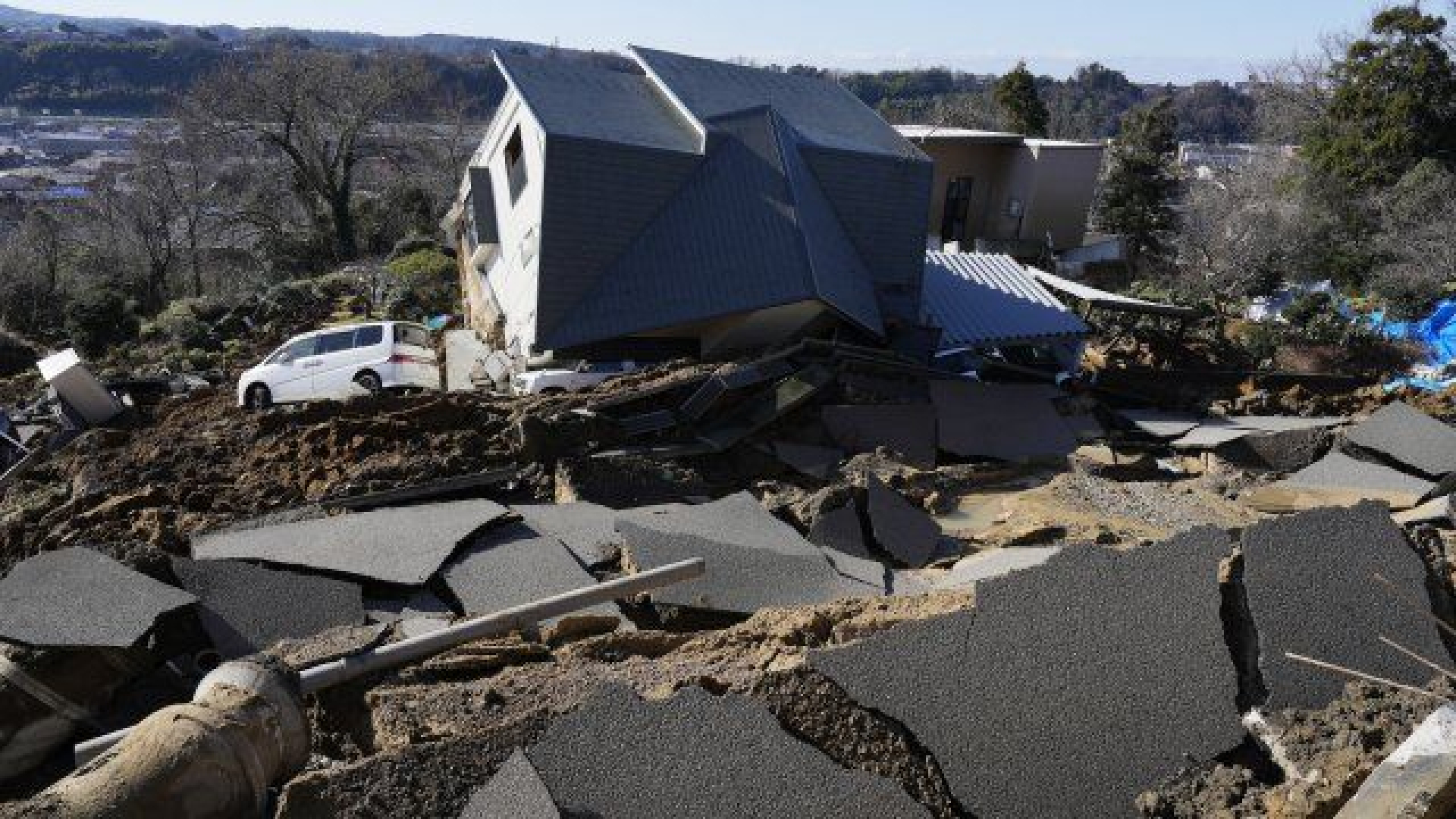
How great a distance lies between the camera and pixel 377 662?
520cm

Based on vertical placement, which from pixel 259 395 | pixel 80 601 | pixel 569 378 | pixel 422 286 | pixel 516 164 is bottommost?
pixel 422 286

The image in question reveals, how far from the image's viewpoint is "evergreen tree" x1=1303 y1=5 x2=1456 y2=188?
26.7 metres

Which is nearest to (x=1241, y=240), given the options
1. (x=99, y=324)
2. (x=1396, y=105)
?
(x=1396, y=105)

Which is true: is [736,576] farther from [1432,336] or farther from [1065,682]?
[1432,336]

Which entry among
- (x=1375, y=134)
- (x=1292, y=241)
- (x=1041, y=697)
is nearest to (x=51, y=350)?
(x=1041, y=697)

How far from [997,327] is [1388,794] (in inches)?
484

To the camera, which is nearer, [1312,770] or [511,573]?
[1312,770]

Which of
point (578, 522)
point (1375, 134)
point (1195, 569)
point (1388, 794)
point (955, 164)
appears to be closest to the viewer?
point (1388, 794)

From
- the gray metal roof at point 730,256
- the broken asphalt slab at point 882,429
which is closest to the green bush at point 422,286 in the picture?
the gray metal roof at point 730,256

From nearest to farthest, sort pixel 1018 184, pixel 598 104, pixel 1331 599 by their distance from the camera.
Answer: pixel 1331 599 → pixel 598 104 → pixel 1018 184

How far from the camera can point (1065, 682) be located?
184 inches

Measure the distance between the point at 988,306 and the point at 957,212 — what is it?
14.6 m

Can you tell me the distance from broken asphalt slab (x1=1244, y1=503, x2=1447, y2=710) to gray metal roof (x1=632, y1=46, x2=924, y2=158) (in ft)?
36.2

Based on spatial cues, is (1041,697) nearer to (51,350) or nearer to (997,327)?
(997,327)
